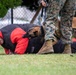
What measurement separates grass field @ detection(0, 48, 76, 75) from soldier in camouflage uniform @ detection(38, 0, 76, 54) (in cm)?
29

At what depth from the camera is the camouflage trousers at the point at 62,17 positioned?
6375 millimetres

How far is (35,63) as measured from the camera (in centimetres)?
550

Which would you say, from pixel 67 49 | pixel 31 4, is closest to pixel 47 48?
pixel 67 49

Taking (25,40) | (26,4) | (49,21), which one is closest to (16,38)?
(25,40)

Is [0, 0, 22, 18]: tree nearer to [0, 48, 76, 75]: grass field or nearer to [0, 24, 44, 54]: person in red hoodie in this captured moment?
[0, 24, 44, 54]: person in red hoodie

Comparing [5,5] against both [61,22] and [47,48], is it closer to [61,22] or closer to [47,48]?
[61,22]

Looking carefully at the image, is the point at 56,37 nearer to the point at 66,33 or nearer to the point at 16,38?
the point at 66,33

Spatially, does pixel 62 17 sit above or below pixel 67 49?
above

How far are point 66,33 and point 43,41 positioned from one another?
0.40 meters

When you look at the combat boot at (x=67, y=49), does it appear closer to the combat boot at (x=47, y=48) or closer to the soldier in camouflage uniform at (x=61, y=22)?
the soldier in camouflage uniform at (x=61, y=22)

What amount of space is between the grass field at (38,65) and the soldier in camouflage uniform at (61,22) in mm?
292

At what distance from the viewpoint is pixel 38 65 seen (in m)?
5.32

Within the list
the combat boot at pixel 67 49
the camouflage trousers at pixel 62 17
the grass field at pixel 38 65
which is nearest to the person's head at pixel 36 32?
the camouflage trousers at pixel 62 17

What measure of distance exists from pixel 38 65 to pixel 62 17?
1.55m
